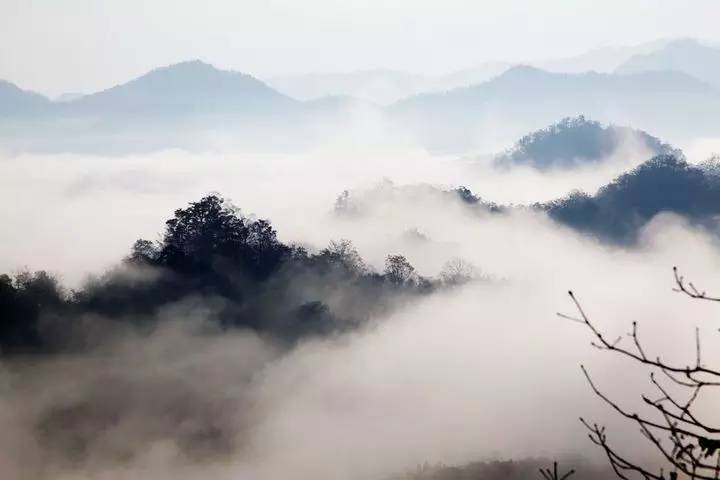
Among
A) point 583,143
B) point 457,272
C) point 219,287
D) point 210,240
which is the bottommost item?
point 219,287

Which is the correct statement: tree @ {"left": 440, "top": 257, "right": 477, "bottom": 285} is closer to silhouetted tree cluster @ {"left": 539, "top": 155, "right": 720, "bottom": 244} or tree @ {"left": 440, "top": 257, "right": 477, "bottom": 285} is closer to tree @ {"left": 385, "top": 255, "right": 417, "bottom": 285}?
tree @ {"left": 385, "top": 255, "right": 417, "bottom": 285}

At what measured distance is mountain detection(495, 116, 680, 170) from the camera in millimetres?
127062

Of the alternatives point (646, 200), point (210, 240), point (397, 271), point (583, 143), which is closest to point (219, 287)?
point (210, 240)

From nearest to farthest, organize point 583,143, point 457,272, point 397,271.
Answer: point 397,271 < point 457,272 < point 583,143

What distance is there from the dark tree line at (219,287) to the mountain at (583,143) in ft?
277

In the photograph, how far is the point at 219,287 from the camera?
5303cm

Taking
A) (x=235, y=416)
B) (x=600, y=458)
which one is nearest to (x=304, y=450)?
(x=235, y=416)

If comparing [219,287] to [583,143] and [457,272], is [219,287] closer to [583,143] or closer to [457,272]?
[457,272]

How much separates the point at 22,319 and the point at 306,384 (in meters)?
21.4

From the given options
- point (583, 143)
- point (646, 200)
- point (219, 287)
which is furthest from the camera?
point (583, 143)

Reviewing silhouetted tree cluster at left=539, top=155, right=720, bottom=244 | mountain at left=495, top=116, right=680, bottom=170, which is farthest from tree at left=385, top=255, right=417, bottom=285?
mountain at left=495, top=116, right=680, bottom=170

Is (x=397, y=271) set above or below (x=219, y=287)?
above

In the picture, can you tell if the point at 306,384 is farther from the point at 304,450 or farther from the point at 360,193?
the point at 360,193

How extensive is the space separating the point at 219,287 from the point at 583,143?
9841 cm
